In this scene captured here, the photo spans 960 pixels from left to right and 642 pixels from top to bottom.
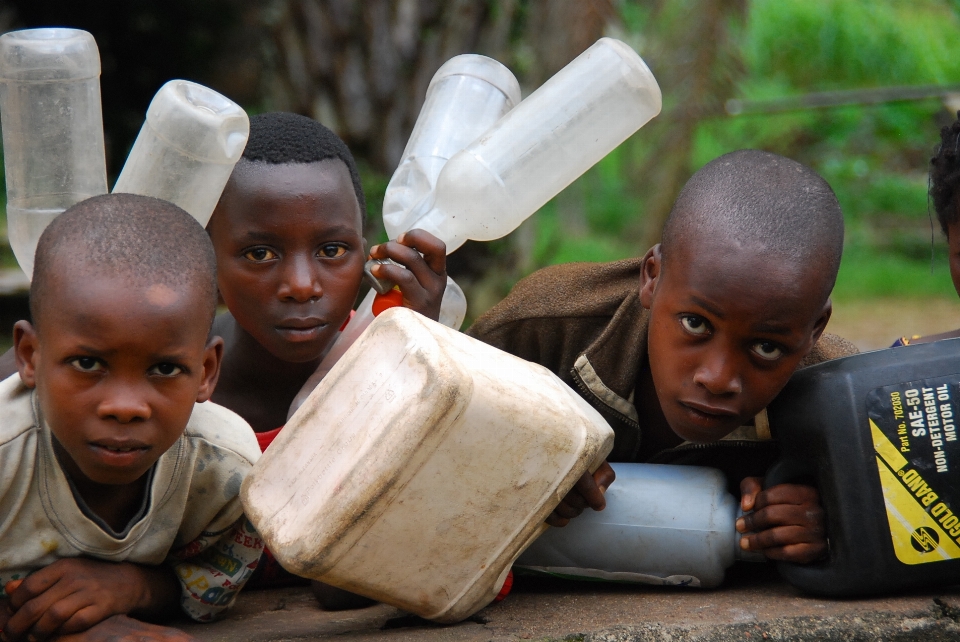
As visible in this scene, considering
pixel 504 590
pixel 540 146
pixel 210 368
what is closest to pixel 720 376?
pixel 504 590

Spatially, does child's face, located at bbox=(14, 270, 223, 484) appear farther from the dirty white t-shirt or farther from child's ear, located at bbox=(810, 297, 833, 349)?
child's ear, located at bbox=(810, 297, 833, 349)

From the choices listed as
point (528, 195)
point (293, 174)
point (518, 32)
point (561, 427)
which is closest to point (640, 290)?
point (528, 195)

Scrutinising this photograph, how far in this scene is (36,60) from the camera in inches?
88.8

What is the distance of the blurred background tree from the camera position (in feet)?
14.8

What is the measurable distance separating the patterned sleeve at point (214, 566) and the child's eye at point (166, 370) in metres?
0.43

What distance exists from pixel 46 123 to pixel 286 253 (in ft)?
1.85

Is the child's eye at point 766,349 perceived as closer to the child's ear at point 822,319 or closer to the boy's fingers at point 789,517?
the child's ear at point 822,319

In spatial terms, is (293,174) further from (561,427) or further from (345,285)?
(561,427)

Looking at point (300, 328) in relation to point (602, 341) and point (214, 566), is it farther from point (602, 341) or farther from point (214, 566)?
point (602, 341)

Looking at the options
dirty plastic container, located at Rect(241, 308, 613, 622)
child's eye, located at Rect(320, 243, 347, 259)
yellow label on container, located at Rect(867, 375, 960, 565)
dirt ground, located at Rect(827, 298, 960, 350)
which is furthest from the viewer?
dirt ground, located at Rect(827, 298, 960, 350)

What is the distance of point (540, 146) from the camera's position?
246cm

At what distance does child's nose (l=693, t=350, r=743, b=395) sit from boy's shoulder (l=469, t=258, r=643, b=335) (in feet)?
1.62

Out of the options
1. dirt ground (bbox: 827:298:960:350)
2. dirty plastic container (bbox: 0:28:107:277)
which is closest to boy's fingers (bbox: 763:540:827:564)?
dirty plastic container (bbox: 0:28:107:277)

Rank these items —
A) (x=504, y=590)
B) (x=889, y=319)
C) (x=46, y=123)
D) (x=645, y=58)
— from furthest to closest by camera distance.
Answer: (x=889, y=319) < (x=645, y=58) < (x=46, y=123) < (x=504, y=590)
